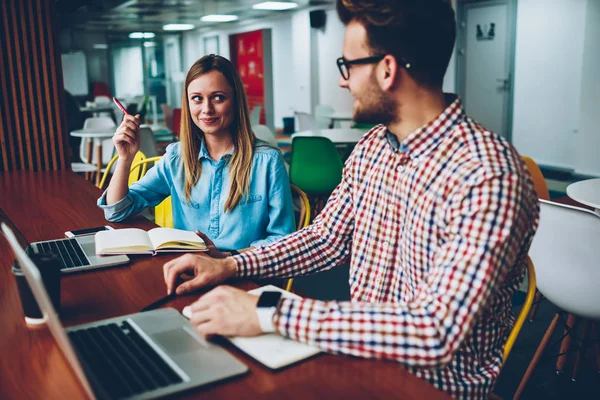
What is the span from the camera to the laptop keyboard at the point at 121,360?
35.0 inches

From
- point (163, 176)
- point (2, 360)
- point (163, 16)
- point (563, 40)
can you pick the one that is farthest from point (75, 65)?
point (2, 360)

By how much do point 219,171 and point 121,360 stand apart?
123 cm

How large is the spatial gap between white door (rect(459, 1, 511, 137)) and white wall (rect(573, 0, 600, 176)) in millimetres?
1260

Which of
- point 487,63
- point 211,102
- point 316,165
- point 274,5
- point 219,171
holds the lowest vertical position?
point 316,165

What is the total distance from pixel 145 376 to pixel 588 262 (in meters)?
1.65

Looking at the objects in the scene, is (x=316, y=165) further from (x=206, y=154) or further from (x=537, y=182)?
(x=206, y=154)

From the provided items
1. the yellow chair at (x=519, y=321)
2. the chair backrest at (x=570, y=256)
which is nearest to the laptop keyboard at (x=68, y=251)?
the yellow chair at (x=519, y=321)

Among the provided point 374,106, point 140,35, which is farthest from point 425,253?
point 140,35

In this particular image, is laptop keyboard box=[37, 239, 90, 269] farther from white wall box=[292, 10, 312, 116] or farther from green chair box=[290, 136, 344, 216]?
white wall box=[292, 10, 312, 116]

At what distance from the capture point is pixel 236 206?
2102mm

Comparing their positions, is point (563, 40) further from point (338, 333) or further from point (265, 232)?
point (338, 333)

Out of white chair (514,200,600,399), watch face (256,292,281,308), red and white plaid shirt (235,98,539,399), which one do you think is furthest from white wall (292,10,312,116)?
watch face (256,292,281,308)

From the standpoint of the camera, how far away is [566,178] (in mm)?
7109

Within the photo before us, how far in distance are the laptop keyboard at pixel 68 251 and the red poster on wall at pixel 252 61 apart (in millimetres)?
12849
